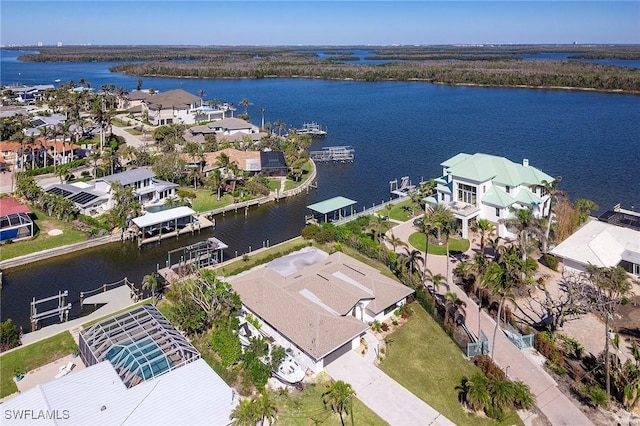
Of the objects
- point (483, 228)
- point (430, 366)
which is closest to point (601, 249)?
point (483, 228)

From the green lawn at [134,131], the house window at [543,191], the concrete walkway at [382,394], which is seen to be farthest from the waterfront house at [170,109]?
the concrete walkway at [382,394]

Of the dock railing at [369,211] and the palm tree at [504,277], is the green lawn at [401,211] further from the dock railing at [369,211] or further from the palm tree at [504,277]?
the palm tree at [504,277]

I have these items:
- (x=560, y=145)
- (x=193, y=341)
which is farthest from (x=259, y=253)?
(x=560, y=145)

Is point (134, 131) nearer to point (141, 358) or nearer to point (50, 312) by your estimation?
point (50, 312)

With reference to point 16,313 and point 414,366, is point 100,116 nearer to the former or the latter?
point 16,313

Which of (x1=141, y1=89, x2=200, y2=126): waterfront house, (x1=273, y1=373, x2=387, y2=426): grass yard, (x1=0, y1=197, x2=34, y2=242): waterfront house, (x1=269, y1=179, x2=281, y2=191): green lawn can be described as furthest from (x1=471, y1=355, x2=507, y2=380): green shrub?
(x1=141, y1=89, x2=200, y2=126): waterfront house
